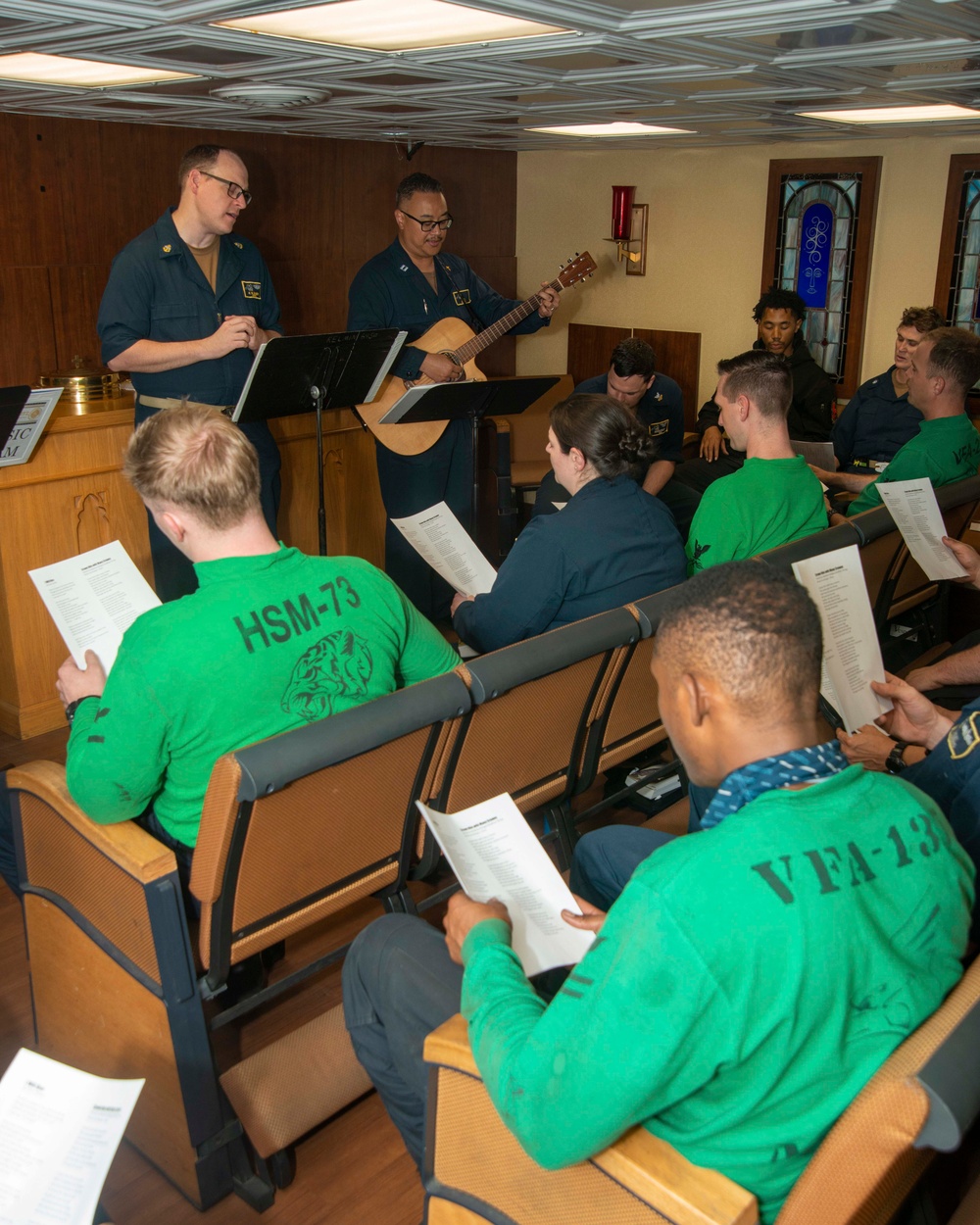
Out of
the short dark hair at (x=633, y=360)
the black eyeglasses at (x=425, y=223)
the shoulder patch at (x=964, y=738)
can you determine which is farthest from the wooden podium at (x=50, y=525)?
the shoulder patch at (x=964, y=738)

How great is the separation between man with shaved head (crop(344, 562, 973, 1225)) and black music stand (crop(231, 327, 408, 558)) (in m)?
2.45

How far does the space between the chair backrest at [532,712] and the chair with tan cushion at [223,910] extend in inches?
3.8

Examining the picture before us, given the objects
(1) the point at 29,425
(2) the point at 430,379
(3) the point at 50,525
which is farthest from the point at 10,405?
(2) the point at 430,379

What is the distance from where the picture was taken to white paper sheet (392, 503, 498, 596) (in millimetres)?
3021

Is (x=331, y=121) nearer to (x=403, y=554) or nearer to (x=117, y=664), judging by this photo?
(x=403, y=554)

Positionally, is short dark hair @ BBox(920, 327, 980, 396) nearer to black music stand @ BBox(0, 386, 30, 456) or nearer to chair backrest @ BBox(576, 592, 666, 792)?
chair backrest @ BBox(576, 592, 666, 792)

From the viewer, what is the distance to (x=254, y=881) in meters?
1.79

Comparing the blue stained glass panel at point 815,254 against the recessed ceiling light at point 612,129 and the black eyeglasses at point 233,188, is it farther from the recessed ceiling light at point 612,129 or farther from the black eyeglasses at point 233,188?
the black eyeglasses at point 233,188

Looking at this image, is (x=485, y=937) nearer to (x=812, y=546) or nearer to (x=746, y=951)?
(x=746, y=951)

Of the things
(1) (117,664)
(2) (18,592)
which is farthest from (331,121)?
(1) (117,664)

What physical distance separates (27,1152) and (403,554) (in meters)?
3.65

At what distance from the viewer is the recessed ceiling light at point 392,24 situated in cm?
215

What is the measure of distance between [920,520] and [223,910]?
237 cm

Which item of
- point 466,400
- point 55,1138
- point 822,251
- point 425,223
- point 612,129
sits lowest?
point 55,1138
